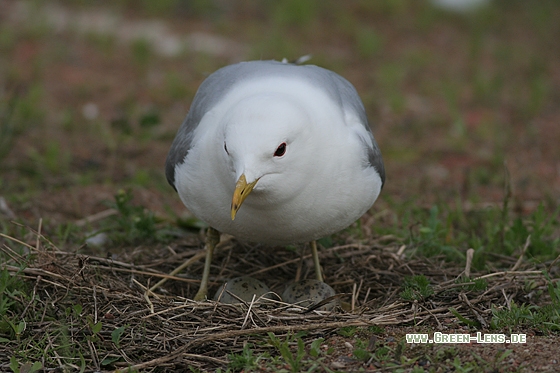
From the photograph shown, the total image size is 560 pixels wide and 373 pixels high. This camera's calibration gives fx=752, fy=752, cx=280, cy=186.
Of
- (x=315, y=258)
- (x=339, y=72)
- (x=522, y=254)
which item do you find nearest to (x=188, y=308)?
(x=315, y=258)

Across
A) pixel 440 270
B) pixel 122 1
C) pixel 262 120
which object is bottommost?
pixel 122 1

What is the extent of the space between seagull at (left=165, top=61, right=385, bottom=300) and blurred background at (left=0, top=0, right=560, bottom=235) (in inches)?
60.4

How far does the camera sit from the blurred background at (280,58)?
6293 millimetres

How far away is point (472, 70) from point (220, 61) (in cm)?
312

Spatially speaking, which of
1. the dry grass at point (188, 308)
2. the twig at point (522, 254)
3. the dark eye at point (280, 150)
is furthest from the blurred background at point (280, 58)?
the dark eye at point (280, 150)

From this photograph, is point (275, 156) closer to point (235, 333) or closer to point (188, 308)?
point (235, 333)

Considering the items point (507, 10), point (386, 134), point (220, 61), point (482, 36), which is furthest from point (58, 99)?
point (507, 10)

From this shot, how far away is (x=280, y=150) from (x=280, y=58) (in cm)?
556

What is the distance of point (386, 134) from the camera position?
25.5ft

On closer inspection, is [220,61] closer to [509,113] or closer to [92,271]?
[509,113]

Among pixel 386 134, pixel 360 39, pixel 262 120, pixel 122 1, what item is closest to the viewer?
pixel 262 120

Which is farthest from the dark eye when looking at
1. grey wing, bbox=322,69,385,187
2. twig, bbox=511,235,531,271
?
twig, bbox=511,235,531,271

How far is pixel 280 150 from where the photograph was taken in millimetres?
3420

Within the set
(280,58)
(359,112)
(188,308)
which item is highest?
(359,112)
